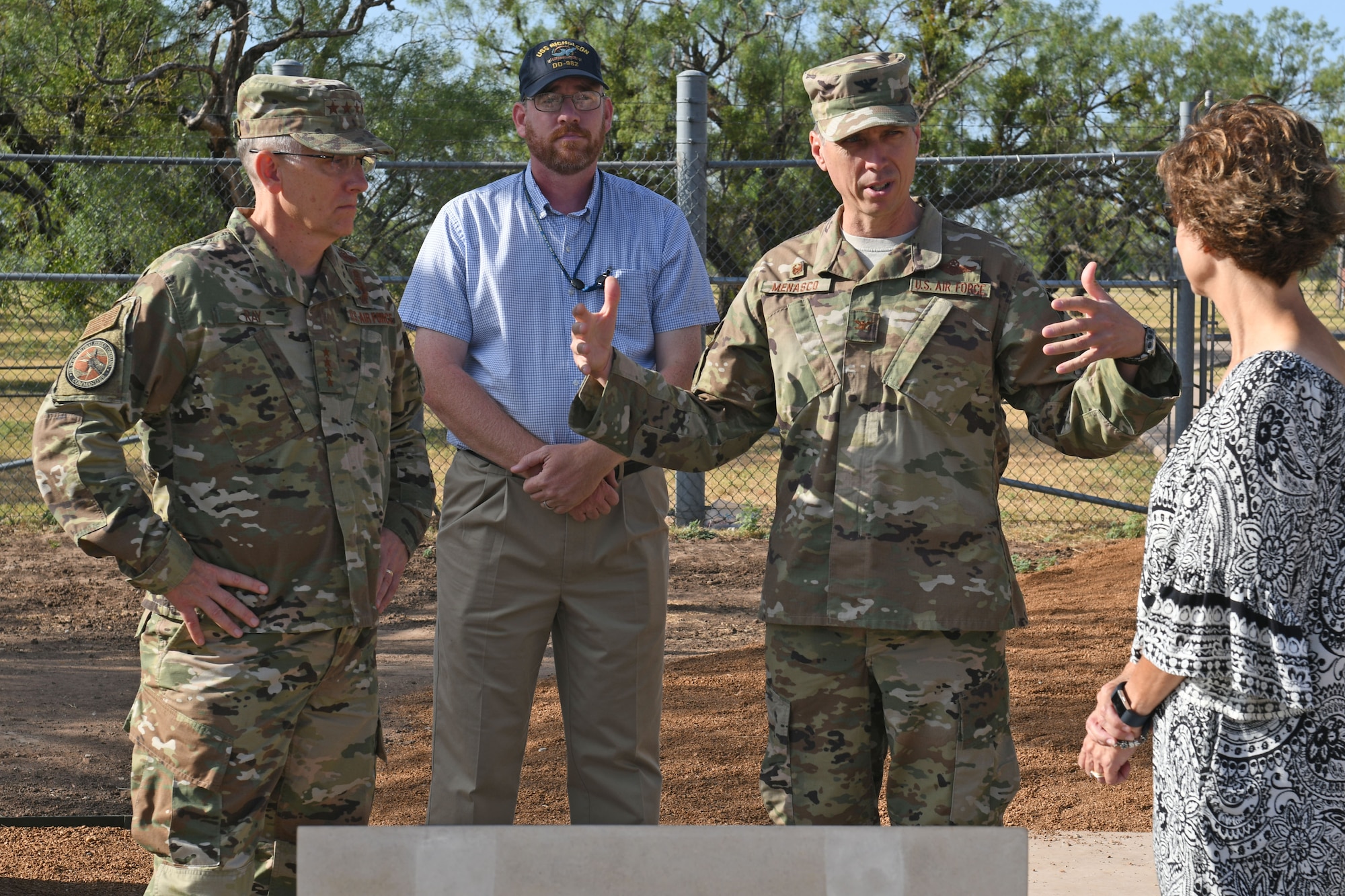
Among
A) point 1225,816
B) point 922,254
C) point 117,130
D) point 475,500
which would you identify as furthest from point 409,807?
point 117,130

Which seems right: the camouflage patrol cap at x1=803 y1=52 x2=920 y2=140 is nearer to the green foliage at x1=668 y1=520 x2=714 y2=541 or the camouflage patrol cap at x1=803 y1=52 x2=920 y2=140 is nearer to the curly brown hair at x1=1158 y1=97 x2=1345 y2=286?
the curly brown hair at x1=1158 y1=97 x2=1345 y2=286

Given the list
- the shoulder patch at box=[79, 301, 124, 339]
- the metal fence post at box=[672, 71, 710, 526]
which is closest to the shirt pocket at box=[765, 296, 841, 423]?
the shoulder patch at box=[79, 301, 124, 339]

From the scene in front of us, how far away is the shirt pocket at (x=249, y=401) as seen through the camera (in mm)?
2703

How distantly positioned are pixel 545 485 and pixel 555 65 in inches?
42.1

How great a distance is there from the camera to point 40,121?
45.9ft

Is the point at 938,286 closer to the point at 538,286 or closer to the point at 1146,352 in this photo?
the point at 1146,352

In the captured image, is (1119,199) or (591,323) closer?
(591,323)

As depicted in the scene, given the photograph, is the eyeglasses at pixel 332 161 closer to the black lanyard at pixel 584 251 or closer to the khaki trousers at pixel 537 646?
the black lanyard at pixel 584 251

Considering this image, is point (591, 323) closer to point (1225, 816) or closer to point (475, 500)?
point (475, 500)

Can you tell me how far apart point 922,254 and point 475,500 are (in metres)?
1.25

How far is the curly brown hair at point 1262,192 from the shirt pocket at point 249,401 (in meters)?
1.76

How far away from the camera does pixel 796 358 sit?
292 cm

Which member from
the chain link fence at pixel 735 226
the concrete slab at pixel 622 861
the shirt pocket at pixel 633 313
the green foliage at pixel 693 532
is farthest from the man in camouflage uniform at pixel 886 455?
the chain link fence at pixel 735 226

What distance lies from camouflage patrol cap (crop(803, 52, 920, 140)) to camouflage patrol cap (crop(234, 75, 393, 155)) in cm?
97
